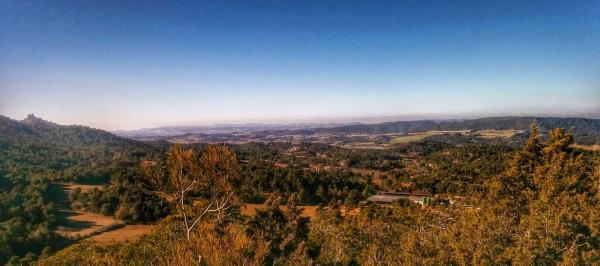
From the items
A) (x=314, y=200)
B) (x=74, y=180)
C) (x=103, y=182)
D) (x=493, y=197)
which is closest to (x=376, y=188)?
(x=314, y=200)

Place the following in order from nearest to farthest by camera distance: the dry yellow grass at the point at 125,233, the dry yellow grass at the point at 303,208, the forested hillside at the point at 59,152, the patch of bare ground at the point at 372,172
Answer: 1. the dry yellow grass at the point at 125,233
2. the dry yellow grass at the point at 303,208
3. the forested hillside at the point at 59,152
4. the patch of bare ground at the point at 372,172

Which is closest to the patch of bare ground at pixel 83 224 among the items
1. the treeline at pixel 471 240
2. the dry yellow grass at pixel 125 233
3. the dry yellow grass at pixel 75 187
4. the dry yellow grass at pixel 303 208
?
the dry yellow grass at pixel 125 233

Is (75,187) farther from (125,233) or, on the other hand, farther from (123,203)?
(125,233)

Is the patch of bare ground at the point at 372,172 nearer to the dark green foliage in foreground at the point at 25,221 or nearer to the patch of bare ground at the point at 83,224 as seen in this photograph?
the patch of bare ground at the point at 83,224

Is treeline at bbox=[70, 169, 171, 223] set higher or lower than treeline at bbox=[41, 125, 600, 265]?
lower

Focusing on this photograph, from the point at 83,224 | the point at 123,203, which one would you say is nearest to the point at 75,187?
the point at 123,203

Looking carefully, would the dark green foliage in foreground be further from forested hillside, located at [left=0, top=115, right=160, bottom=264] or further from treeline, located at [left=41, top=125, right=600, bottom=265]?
treeline, located at [left=41, top=125, right=600, bottom=265]

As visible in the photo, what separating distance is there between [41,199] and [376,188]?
5034 cm

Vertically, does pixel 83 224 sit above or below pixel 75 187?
below

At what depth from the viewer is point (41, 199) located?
38.2 m

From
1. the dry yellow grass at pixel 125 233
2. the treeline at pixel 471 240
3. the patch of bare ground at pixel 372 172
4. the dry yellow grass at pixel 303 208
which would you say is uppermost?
the treeline at pixel 471 240

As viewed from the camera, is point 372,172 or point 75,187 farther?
point 372,172

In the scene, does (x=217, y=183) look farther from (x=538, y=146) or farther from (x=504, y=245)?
(x=538, y=146)

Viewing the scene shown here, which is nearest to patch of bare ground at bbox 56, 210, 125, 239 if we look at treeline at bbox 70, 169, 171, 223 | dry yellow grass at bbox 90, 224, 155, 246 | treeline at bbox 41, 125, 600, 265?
dry yellow grass at bbox 90, 224, 155, 246
